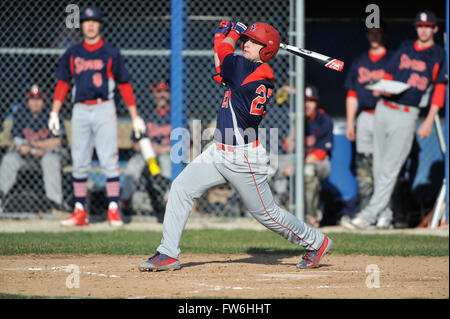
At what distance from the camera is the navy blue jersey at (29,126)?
8656mm

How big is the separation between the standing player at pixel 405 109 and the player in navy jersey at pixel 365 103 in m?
0.35

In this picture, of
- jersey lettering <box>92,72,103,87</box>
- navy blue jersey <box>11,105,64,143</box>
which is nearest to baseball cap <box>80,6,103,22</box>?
jersey lettering <box>92,72,103,87</box>

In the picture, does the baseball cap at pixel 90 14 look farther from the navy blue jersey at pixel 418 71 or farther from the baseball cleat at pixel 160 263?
the baseball cleat at pixel 160 263

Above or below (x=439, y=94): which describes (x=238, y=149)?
below

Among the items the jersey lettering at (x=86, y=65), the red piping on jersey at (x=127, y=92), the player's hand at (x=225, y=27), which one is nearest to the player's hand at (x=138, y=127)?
the red piping on jersey at (x=127, y=92)

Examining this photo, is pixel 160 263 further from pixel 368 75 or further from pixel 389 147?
pixel 368 75

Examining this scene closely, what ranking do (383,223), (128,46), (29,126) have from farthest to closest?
(128,46) → (29,126) → (383,223)

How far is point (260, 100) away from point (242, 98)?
12 cm

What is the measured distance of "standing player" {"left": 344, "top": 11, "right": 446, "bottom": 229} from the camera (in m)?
7.83

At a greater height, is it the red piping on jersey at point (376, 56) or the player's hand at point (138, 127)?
the red piping on jersey at point (376, 56)

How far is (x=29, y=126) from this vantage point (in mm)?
8719

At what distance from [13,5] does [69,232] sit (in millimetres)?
3799

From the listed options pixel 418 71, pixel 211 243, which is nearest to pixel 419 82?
pixel 418 71

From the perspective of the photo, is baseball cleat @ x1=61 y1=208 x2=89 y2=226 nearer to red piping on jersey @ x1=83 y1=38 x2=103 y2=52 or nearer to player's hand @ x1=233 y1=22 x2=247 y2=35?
red piping on jersey @ x1=83 y1=38 x2=103 y2=52
